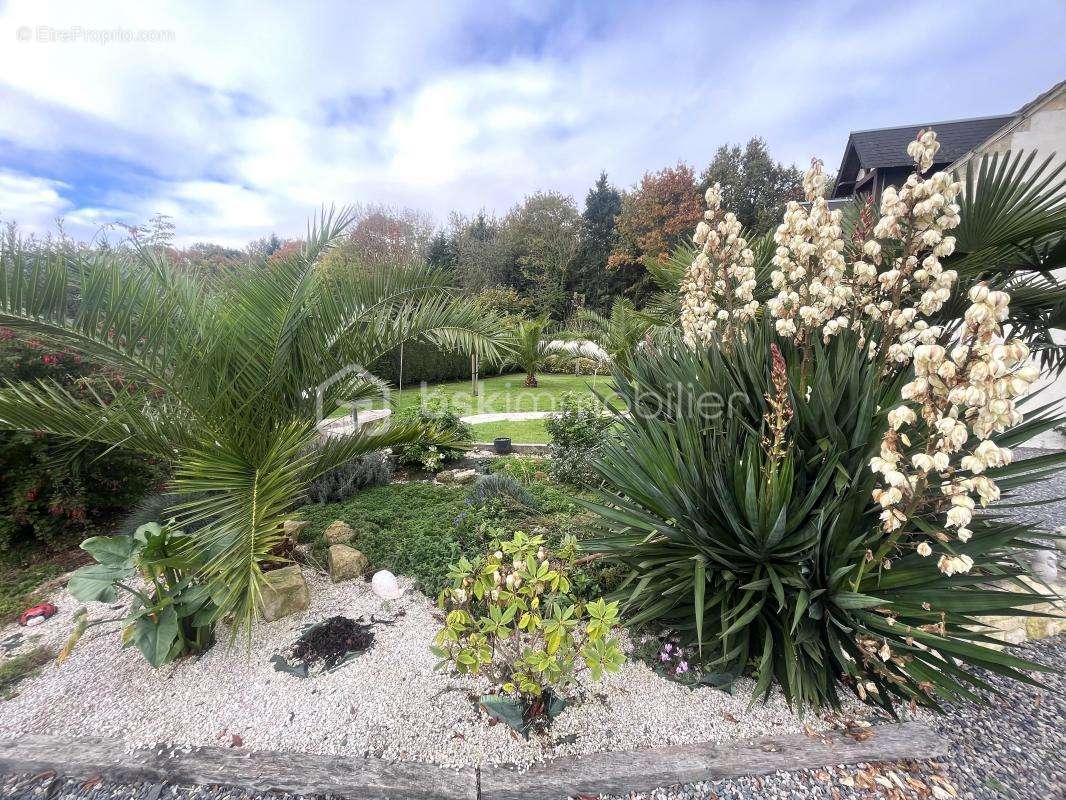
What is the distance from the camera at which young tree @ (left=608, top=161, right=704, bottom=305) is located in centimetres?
2127

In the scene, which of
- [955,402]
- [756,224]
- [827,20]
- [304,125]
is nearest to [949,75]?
[827,20]

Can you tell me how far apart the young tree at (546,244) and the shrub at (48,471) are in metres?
19.9

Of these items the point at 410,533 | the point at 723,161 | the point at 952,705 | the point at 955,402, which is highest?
the point at 723,161

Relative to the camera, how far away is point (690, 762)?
5.01 feet

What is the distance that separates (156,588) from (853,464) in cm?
309

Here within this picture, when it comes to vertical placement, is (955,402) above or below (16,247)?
below

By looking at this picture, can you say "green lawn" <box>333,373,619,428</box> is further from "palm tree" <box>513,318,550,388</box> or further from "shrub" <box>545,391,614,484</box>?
"shrub" <box>545,391,614,484</box>

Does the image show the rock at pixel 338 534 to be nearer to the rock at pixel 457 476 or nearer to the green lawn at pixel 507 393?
the rock at pixel 457 476

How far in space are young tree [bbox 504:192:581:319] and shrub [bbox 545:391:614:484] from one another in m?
18.0

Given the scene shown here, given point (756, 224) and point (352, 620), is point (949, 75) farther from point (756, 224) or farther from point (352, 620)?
point (756, 224)

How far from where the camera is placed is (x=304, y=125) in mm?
5602

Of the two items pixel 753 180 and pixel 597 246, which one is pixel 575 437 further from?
pixel 753 180

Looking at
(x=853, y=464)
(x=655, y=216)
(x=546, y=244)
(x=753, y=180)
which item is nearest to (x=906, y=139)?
(x=753, y=180)

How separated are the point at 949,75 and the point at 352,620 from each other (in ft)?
34.5
